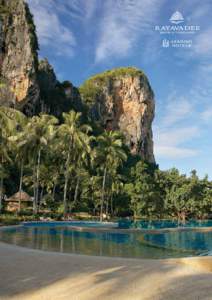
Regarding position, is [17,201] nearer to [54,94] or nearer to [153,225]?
[153,225]

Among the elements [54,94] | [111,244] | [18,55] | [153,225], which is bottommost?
[153,225]

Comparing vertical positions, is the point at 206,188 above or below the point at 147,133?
below

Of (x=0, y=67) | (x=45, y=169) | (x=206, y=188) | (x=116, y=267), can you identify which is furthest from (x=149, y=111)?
(x=116, y=267)

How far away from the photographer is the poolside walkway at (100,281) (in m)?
5.84

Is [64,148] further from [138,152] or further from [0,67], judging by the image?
[138,152]

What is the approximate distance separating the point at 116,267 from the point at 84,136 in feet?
101

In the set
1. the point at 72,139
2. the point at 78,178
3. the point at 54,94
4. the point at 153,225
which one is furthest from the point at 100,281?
the point at 54,94

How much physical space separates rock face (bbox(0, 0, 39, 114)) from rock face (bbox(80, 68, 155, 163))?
45.4m

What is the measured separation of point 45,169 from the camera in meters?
47.6

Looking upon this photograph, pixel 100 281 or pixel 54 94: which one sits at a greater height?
pixel 54 94

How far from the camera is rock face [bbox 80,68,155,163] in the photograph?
114250mm

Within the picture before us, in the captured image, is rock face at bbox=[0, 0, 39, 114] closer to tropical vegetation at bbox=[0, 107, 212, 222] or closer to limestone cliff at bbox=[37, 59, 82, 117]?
limestone cliff at bbox=[37, 59, 82, 117]

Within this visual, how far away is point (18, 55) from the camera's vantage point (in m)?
64.2

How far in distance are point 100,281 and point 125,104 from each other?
115553 millimetres
